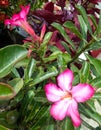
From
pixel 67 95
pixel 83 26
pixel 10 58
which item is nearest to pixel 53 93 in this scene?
pixel 67 95

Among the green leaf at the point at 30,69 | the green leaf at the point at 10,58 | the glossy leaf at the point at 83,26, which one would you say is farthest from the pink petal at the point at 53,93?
the glossy leaf at the point at 83,26

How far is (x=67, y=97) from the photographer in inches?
32.6

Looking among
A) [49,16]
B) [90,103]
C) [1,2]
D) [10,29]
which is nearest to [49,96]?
[90,103]

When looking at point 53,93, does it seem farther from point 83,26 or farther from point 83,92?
point 83,26

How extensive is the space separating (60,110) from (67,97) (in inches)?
1.6

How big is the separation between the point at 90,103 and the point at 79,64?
16.6 inches

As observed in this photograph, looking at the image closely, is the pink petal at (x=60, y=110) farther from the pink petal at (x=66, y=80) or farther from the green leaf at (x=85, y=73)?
the green leaf at (x=85, y=73)

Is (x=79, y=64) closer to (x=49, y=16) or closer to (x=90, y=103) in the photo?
(x=49, y=16)

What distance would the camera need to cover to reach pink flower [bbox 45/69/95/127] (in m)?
0.79

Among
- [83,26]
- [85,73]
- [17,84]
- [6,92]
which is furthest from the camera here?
[83,26]

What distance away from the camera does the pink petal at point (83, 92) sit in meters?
0.78

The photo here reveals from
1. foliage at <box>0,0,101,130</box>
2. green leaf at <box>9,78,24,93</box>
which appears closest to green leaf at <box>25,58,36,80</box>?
foliage at <box>0,0,101,130</box>

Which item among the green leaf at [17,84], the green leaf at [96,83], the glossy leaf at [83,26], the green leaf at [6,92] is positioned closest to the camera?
the green leaf at [6,92]

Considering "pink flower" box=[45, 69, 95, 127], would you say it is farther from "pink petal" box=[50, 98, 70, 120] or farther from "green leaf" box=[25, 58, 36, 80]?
"green leaf" box=[25, 58, 36, 80]
